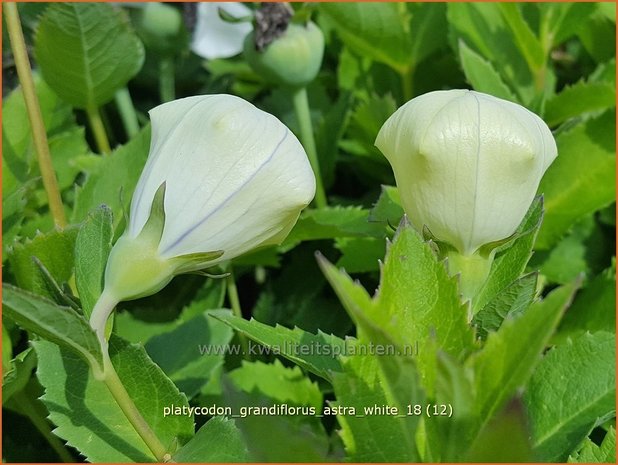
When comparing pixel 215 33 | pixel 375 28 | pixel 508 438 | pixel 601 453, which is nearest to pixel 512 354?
pixel 508 438

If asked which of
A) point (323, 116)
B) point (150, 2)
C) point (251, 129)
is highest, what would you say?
point (251, 129)

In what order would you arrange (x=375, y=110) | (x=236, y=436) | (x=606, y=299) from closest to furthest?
(x=236, y=436) < (x=606, y=299) < (x=375, y=110)

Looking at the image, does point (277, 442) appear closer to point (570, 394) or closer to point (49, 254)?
point (570, 394)

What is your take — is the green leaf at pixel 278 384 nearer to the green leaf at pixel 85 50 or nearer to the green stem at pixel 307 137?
the green stem at pixel 307 137

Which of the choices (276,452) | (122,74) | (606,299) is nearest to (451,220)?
(276,452)

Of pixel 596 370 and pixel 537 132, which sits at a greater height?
pixel 537 132

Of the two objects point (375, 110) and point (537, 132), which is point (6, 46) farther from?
point (537, 132)
